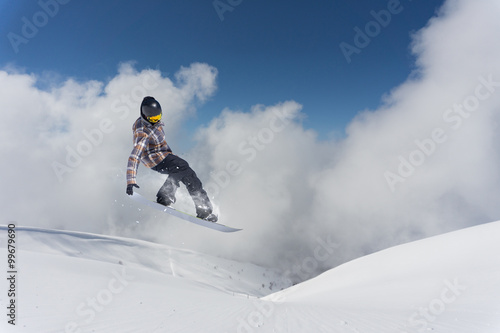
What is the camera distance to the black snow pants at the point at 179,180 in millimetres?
6164

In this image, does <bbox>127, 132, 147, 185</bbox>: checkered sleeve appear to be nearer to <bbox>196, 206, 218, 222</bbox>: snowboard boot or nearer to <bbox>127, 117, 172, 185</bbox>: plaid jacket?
<bbox>127, 117, 172, 185</bbox>: plaid jacket

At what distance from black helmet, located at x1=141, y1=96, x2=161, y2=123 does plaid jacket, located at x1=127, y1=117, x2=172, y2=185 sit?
0.41m

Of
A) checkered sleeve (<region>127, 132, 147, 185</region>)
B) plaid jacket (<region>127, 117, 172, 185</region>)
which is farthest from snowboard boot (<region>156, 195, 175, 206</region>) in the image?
checkered sleeve (<region>127, 132, 147, 185</region>)

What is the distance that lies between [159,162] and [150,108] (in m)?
1.74

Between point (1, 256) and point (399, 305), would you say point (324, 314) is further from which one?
point (1, 256)

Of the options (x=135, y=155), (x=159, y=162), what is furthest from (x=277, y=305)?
(x=135, y=155)

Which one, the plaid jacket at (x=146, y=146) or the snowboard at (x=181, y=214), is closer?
the plaid jacket at (x=146, y=146)

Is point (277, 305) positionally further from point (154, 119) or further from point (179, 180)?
point (154, 119)

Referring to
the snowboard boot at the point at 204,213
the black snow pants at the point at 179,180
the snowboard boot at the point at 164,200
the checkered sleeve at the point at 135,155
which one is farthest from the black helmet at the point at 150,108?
the snowboard boot at the point at 204,213

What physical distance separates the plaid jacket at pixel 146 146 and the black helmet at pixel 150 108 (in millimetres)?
409

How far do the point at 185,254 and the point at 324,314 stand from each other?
106 meters

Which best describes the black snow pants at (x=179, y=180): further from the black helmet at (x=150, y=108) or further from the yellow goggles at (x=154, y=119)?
the black helmet at (x=150, y=108)

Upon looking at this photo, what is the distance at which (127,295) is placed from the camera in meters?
9.94

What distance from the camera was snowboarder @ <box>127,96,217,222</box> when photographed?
16.3 feet
